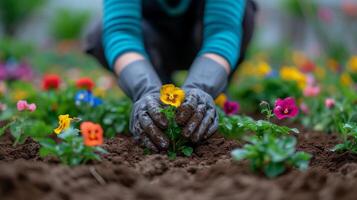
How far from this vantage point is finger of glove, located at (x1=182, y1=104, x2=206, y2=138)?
5.31 ft

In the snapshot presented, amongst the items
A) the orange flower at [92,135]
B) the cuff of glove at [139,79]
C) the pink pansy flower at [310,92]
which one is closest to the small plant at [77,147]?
the orange flower at [92,135]

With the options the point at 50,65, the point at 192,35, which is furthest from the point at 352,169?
the point at 50,65

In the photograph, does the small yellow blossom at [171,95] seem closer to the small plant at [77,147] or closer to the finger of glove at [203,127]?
the finger of glove at [203,127]

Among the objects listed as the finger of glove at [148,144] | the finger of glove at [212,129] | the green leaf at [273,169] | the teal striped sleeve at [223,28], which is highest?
the teal striped sleeve at [223,28]

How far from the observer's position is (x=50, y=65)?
4871 millimetres

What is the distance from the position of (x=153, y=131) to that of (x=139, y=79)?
0.33 m

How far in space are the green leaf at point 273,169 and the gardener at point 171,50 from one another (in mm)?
366

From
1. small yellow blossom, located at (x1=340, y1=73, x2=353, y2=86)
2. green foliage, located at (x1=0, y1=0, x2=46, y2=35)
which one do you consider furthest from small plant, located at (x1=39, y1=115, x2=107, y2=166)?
green foliage, located at (x1=0, y1=0, x2=46, y2=35)

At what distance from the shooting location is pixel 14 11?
21.8 feet

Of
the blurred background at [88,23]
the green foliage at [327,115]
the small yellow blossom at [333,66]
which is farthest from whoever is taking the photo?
the blurred background at [88,23]

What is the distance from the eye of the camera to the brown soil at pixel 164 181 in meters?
1.14

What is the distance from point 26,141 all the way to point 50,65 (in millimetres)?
3149

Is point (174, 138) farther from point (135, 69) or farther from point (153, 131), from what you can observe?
point (135, 69)

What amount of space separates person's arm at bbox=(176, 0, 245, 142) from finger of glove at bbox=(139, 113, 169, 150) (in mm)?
65
